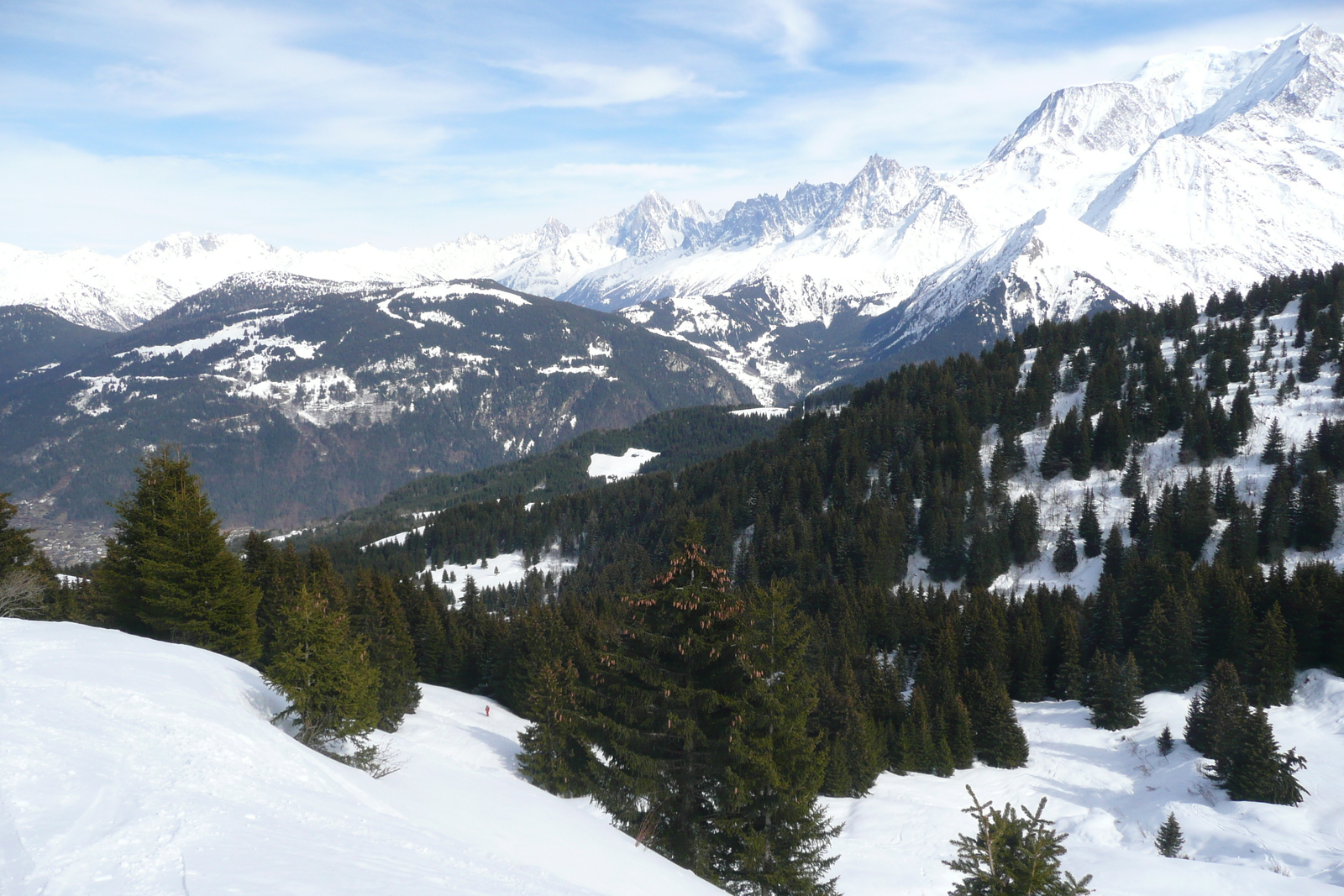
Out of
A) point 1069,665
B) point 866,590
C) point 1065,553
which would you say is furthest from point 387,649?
point 1065,553

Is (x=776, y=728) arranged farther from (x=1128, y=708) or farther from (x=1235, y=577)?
(x=1235, y=577)

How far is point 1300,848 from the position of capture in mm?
36250

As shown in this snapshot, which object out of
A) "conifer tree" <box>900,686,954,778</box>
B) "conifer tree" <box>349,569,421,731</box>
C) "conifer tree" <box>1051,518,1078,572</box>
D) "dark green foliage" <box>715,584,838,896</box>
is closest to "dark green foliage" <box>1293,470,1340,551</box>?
"conifer tree" <box>1051,518,1078,572</box>

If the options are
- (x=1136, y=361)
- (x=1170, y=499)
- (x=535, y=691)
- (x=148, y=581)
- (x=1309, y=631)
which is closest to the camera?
(x=148, y=581)

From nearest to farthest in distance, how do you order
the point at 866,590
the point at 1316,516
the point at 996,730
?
the point at 996,730
the point at 1316,516
the point at 866,590

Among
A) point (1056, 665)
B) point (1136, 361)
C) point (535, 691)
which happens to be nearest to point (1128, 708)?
point (1056, 665)

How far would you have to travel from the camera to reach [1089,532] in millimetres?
101188

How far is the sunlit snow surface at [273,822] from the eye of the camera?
11.2 meters

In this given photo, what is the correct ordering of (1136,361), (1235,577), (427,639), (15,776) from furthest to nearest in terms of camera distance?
(1136,361) < (1235,577) < (427,639) < (15,776)

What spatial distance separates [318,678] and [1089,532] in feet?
342

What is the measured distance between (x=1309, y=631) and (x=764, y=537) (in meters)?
74.7

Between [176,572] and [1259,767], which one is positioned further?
[1259,767]

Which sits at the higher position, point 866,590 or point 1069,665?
point 866,590

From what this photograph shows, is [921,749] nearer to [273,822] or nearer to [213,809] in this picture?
[273,822]
